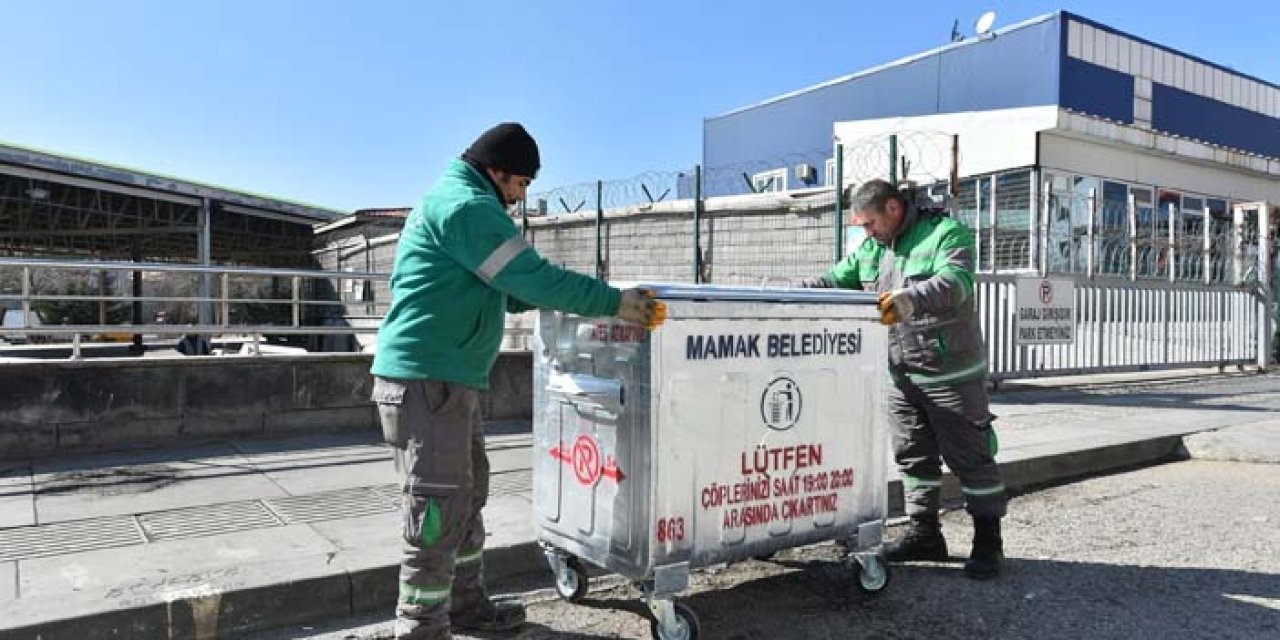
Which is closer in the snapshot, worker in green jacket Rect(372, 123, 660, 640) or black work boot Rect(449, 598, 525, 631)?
worker in green jacket Rect(372, 123, 660, 640)

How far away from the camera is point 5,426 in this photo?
235 inches

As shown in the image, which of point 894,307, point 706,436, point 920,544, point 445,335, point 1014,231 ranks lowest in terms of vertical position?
point 920,544

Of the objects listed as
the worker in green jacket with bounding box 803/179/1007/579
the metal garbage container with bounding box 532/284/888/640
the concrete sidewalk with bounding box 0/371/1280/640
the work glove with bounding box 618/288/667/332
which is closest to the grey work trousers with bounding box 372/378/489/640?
the metal garbage container with bounding box 532/284/888/640

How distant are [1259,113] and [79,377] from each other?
111ft

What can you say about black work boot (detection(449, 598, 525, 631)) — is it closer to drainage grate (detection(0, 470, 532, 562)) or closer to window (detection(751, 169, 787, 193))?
drainage grate (detection(0, 470, 532, 562))

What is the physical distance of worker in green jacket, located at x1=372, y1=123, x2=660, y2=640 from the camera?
3.06m

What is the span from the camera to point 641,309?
3123mm

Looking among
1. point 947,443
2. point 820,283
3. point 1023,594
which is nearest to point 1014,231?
point 820,283

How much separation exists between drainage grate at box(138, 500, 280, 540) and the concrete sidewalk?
0.05 feet

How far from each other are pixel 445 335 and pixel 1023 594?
295cm

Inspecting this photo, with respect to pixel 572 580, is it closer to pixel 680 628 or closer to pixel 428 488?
pixel 680 628

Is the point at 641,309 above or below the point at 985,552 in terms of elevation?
above

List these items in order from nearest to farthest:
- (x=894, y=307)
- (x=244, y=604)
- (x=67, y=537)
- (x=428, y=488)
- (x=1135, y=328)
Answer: (x=428, y=488)
(x=244, y=604)
(x=894, y=307)
(x=67, y=537)
(x=1135, y=328)

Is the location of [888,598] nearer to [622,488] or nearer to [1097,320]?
[622,488]
